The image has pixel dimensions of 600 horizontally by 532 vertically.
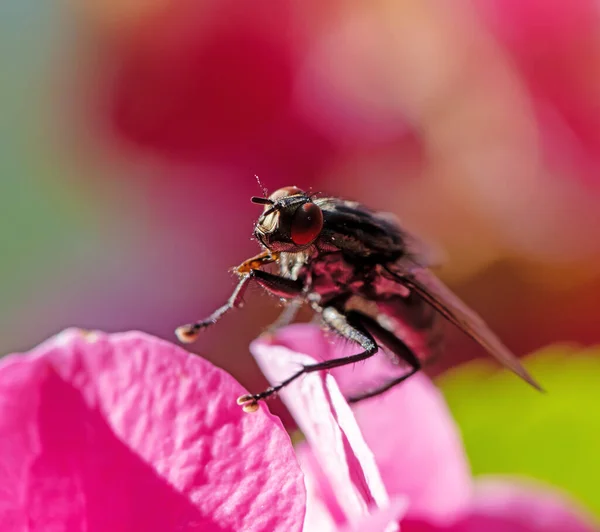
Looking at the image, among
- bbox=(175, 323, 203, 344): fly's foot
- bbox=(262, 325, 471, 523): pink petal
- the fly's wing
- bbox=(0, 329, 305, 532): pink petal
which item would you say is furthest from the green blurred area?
bbox=(0, 329, 305, 532): pink petal

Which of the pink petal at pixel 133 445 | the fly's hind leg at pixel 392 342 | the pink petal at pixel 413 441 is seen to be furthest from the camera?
the fly's hind leg at pixel 392 342

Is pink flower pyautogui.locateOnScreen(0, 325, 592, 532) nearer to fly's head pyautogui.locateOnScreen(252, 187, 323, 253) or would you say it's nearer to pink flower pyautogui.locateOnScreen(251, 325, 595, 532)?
pink flower pyautogui.locateOnScreen(251, 325, 595, 532)

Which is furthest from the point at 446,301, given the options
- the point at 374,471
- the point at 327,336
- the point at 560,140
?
the point at 560,140

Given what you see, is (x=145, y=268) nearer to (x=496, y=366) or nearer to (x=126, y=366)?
(x=496, y=366)

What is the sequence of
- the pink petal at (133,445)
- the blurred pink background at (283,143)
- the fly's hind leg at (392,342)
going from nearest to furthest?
the pink petal at (133,445) → the fly's hind leg at (392,342) → the blurred pink background at (283,143)

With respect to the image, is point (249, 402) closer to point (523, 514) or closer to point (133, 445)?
point (133, 445)

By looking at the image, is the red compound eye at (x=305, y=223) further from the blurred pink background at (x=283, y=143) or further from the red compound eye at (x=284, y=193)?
the blurred pink background at (x=283, y=143)

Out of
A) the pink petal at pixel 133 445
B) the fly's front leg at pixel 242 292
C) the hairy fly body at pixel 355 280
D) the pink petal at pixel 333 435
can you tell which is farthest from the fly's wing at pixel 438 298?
the pink petal at pixel 133 445

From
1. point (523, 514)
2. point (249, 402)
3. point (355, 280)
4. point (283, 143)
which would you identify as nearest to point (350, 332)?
point (355, 280)
